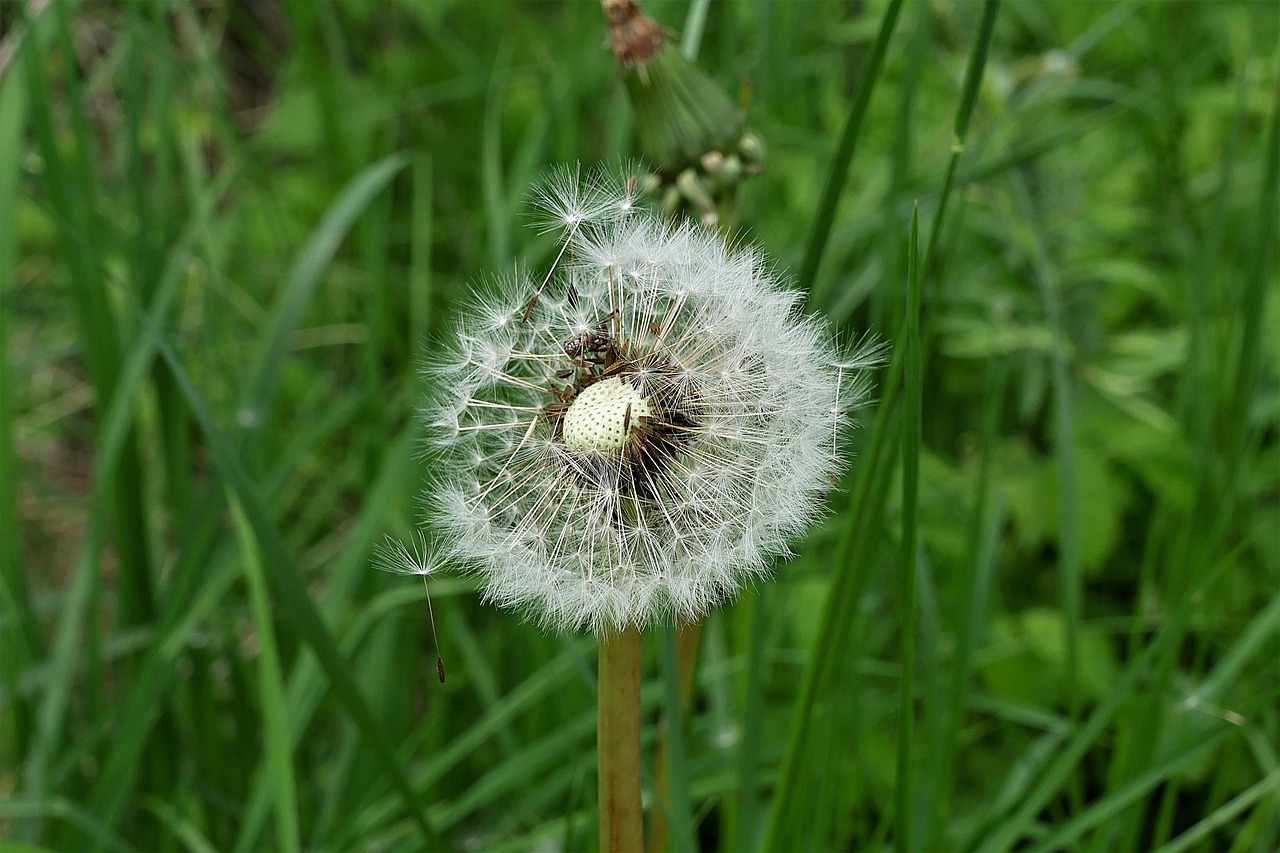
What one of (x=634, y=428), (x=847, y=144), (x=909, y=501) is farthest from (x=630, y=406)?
(x=847, y=144)

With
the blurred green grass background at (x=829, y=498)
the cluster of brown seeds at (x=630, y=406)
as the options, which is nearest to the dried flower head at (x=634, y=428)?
the cluster of brown seeds at (x=630, y=406)

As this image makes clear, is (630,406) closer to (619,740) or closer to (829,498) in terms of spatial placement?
(619,740)

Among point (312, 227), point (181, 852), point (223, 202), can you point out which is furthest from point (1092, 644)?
point (223, 202)

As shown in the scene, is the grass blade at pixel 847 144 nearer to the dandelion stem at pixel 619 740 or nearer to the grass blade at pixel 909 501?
the grass blade at pixel 909 501

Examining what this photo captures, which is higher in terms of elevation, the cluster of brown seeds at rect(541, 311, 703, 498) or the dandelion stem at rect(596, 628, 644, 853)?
the cluster of brown seeds at rect(541, 311, 703, 498)

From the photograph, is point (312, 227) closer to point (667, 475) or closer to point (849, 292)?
point (849, 292)

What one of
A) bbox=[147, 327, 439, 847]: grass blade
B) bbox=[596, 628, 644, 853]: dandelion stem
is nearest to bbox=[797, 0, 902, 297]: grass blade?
bbox=[596, 628, 644, 853]: dandelion stem

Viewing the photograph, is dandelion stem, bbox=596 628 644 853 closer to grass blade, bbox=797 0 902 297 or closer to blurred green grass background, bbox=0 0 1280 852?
blurred green grass background, bbox=0 0 1280 852
